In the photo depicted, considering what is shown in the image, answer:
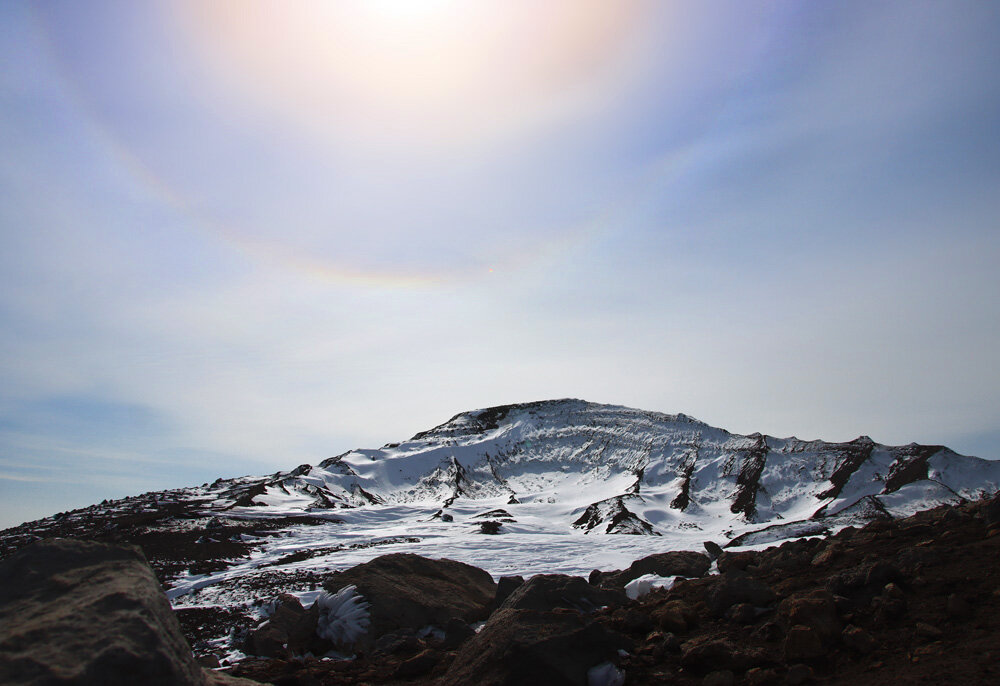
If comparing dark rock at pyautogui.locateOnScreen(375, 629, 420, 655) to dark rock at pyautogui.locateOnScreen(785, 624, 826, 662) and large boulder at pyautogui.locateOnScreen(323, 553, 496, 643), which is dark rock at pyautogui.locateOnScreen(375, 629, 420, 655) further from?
dark rock at pyautogui.locateOnScreen(785, 624, 826, 662)

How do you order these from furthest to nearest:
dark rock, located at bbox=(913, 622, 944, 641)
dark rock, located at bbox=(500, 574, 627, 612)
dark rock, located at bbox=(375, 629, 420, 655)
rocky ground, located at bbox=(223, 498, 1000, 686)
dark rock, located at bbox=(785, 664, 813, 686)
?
1. dark rock, located at bbox=(500, 574, 627, 612)
2. dark rock, located at bbox=(375, 629, 420, 655)
3. dark rock, located at bbox=(913, 622, 944, 641)
4. rocky ground, located at bbox=(223, 498, 1000, 686)
5. dark rock, located at bbox=(785, 664, 813, 686)

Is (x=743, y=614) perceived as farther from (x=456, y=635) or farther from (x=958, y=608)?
(x=456, y=635)

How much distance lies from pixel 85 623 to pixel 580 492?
65478 mm

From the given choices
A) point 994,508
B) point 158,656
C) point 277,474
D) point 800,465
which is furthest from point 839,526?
point 277,474

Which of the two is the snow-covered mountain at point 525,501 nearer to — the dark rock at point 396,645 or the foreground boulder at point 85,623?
the dark rock at point 396,645

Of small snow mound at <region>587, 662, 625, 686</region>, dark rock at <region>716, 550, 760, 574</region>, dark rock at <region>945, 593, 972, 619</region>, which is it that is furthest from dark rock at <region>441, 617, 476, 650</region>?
dark rock at <region>945, 593, 972, 619</region>

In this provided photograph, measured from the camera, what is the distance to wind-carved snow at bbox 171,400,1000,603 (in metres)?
31.2

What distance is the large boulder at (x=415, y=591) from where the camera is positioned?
11570 mm

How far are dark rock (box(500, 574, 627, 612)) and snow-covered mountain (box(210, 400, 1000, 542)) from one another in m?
30.7

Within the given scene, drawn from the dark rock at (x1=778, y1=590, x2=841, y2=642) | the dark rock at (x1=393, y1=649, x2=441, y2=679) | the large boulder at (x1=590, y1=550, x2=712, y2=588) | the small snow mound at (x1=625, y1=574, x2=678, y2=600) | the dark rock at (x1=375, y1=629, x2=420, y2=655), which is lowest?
the large boulder at (x1=590, y1=550, x2=712, y2=588)

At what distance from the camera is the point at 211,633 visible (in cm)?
1248

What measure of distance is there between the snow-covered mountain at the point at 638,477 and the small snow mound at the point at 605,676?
114ft

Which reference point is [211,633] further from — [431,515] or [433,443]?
[433,443]

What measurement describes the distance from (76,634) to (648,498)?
58386 mm
